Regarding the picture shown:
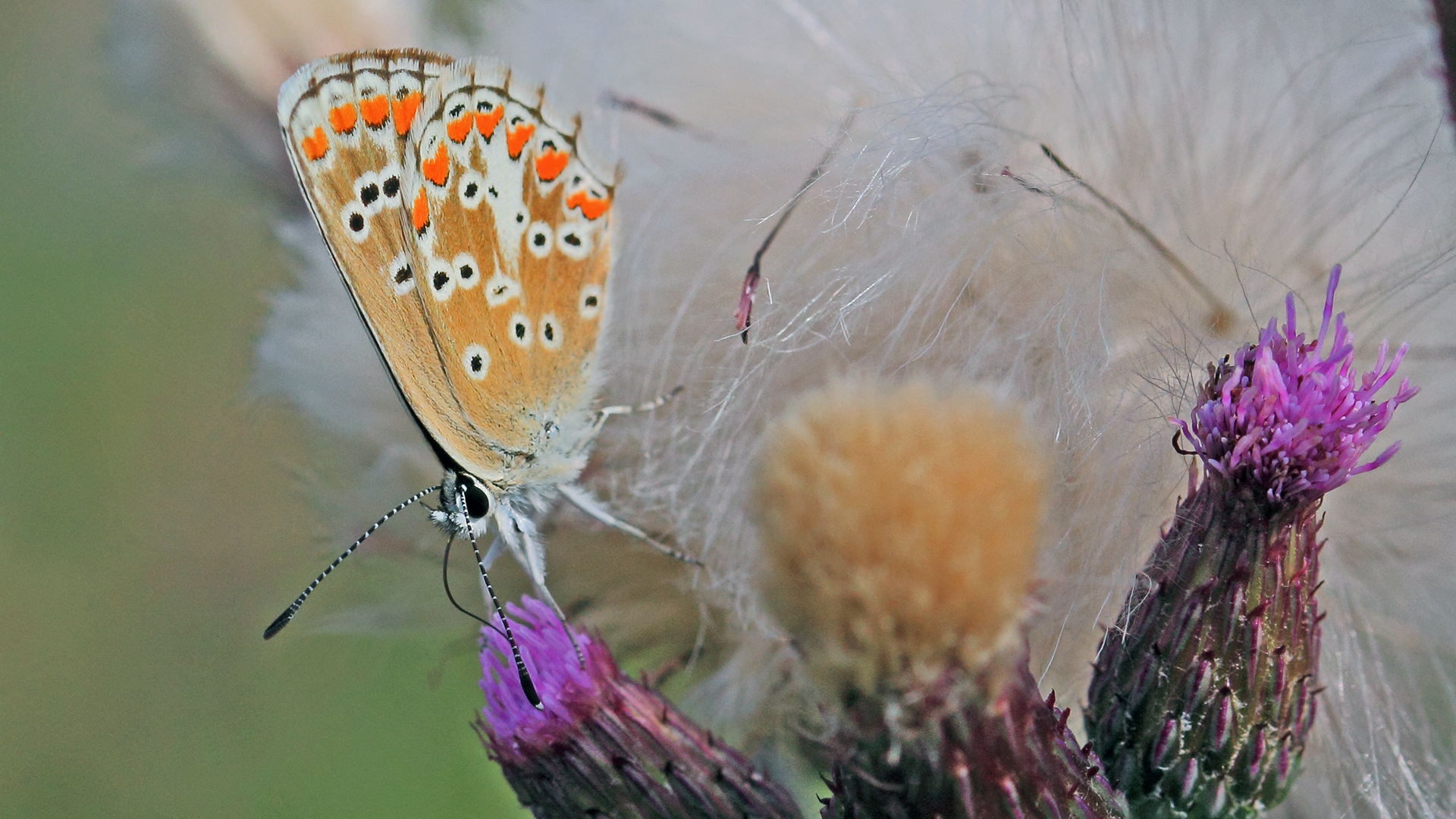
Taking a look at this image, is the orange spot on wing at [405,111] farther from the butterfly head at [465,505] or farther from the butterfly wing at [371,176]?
the butterfly head at [465,505]

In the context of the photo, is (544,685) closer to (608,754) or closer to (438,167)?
(608,754)

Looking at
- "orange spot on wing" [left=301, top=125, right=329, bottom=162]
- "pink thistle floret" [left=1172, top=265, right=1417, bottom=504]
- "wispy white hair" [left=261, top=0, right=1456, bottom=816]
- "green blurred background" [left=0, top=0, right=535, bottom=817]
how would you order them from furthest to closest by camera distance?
1. "green blurred background" [left=0, top=0, right=535, bottom=817]
2. "orange spot on wing" [left=301, top=125, right=329, bottom=162]
3. "wispy white hair" [left=261, top=0, right=1456, bottom=816]
4. "pink thistle floret" [left=1172, top=265, right=1417, bottom=504]

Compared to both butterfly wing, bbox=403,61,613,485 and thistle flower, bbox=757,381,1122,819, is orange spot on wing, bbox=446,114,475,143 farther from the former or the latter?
thistle flower, bbox=757,381,1122,819

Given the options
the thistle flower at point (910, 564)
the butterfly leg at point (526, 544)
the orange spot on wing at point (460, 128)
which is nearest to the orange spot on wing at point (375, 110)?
the orange spot on wing at point (460, 128)

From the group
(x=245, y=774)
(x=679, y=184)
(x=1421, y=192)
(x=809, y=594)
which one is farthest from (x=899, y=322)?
(x=245, y=774)

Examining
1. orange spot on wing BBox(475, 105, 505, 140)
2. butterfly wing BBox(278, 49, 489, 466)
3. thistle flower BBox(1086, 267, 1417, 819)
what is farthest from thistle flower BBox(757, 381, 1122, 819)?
orange spot on wing BBox(475, 105, 505, 140)

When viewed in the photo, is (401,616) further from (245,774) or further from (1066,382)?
(245,774)
